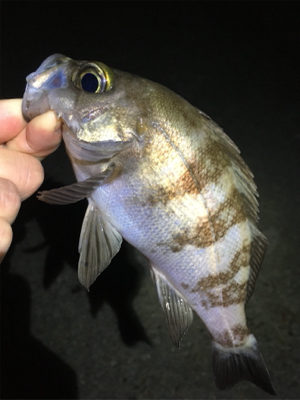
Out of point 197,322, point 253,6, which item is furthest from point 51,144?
point 253,6

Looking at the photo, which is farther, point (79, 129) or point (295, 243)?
point (295, 243)

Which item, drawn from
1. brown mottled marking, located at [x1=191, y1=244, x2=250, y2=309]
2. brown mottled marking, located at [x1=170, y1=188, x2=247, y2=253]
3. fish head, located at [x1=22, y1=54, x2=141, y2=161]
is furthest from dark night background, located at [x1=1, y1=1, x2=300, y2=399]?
fish head, located at [x1=22, y1=54, x2=141, y2=161]

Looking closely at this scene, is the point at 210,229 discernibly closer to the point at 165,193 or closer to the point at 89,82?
the point at 165,193

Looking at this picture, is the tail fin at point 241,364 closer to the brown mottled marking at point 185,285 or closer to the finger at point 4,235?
the brown mottled marking at point 185,285

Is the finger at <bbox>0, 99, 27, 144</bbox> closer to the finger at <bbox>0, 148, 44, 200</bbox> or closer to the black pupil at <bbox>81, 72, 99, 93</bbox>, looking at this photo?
the finger at <bbox>0, 148, 44, 200</bbox>

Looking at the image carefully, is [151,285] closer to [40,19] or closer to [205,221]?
[205,221]

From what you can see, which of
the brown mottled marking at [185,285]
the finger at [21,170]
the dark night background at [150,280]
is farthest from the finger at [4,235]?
the dark night background at [150,280]
